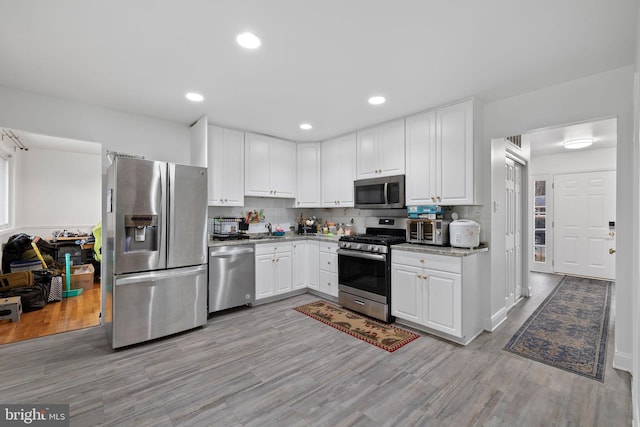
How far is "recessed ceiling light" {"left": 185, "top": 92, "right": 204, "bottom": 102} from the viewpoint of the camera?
286cm

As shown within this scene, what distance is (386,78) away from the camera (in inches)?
99.1

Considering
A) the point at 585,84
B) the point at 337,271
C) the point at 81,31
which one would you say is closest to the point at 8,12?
the point at 81,31

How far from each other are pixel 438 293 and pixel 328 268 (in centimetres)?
166

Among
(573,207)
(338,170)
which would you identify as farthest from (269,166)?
(573,207)

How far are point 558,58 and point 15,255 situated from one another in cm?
688

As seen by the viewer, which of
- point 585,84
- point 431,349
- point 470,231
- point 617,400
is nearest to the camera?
point 617,400

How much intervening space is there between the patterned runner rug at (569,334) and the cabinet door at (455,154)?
1576mm

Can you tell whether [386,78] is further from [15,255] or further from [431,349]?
[15,255]

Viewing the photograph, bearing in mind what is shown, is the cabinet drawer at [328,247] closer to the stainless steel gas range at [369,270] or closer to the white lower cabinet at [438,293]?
the stainless steel gas range at [369,270]

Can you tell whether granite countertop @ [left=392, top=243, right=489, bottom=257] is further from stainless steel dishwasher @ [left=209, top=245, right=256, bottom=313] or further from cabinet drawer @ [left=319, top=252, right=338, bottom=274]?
stainless steel dishwasher @ [left=209, top=245, right=256, bottom=313]

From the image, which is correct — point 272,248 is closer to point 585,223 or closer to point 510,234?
point 510,234

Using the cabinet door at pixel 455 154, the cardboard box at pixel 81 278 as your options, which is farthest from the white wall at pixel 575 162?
the cardboard box at pixel 81 278

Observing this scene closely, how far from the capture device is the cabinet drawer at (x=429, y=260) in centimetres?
275

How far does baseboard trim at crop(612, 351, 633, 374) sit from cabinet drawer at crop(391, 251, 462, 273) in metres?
1.37
